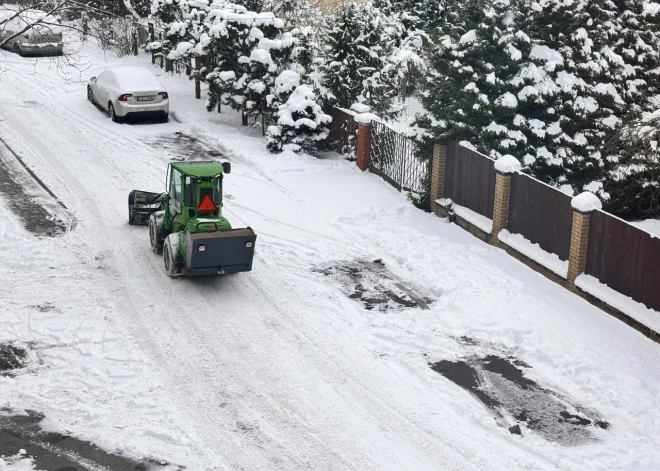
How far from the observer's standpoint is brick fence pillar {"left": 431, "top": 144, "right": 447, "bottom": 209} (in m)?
20.3

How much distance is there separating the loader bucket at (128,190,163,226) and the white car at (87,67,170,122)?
28.4ft

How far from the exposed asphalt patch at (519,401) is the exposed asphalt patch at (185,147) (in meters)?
12.1

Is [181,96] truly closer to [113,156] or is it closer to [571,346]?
[113,156]

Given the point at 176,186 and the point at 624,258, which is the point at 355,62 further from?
the point at 624,258

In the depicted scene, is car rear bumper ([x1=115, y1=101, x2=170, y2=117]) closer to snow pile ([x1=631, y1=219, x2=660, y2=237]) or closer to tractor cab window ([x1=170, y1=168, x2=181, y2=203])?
tractor cab window ([x1=170, y1=168, x2=181, y2=203])

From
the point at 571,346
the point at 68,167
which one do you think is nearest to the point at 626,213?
the point at 571,346

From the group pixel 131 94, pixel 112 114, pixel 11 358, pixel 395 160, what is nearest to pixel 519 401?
pixel 11 358

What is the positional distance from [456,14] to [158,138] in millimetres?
9100

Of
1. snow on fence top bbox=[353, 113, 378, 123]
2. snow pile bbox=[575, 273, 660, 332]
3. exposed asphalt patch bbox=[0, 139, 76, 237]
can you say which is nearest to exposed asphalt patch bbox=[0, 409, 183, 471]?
exposed asphalt patch bbox=[0, 139, 76, 237]

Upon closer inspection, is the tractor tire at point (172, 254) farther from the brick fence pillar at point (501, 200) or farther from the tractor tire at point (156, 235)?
the brick fence pillar at point (501, 200)

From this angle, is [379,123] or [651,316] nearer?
[651,316]

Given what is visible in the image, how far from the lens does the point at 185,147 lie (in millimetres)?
24406

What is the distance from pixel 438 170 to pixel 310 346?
26.1 feet

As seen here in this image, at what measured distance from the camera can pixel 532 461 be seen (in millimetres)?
10617
